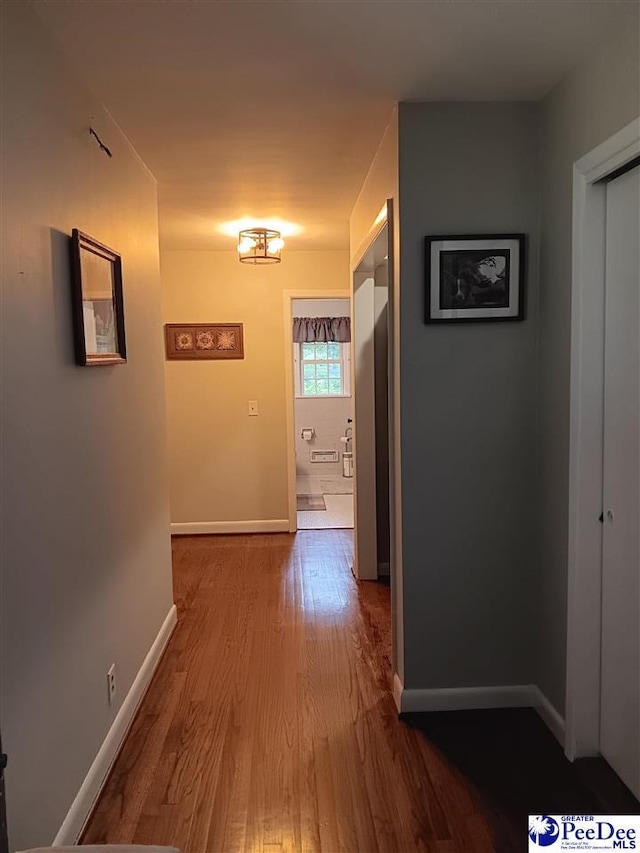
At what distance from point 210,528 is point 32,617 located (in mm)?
3857

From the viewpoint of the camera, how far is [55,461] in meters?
1.79

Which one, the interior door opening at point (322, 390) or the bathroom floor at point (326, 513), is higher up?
the interior door opening at point (322, 390)

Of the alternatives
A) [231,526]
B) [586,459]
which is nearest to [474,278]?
[586,459]

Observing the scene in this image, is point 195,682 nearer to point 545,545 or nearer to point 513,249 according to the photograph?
point 545,545

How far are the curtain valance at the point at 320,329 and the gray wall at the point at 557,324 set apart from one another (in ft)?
19.3

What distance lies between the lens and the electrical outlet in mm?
2260

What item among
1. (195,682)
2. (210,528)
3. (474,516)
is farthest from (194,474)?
(474,516)

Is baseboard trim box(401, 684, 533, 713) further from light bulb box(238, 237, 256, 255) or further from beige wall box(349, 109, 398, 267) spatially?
light bulb box(238, 237, 256, 255)

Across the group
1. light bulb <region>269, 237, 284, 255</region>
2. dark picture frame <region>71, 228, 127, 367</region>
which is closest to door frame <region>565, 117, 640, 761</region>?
dark picture frame <region>71, 228, 127, 367</region>

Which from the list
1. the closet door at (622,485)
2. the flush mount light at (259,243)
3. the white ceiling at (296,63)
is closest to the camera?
the white ceiling at (296,63)

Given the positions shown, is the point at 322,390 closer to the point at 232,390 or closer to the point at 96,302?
the point at 232,390

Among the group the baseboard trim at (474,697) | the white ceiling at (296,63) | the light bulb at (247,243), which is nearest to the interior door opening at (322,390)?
the light bulb at (247,243)

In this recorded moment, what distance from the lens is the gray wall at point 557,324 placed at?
203cm

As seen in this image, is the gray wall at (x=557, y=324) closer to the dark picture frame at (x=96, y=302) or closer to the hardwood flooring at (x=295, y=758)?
the hardwood flooring at (x=295, y=758)
